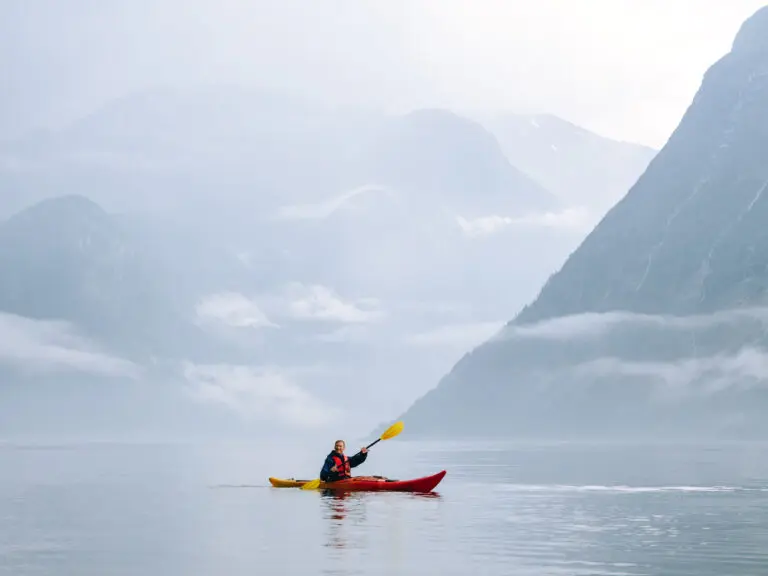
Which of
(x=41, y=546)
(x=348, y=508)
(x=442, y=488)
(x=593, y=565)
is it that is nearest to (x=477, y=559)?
(x=593, y=565)

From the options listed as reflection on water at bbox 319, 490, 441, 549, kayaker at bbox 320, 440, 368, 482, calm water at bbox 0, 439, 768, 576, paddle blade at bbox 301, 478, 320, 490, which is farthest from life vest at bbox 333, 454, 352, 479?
paddle blade at bbox 301, 478, 320, 490

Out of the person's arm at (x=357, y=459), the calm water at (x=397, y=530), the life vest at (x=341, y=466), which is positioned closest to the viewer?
the calm water at (x=397, y=530)

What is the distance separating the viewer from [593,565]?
39.0 meters

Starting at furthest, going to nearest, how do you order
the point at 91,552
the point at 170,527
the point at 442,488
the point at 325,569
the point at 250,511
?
the point at 442,488 → the point at 250,511 → the point at 170,527 → the point at 91,552 → the point at 325,569

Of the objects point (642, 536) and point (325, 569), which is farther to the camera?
point (642, 536)

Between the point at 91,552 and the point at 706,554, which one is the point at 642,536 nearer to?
the point at 706,554

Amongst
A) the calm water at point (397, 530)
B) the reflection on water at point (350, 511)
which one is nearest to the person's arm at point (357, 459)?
the reflection on water at point (350, 511)

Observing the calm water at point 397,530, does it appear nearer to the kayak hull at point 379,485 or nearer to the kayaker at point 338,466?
the kayak hull at point 379,485

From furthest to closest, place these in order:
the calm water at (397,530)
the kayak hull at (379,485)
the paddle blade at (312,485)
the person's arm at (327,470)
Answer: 1. the paddle blade at (312,485)
2. the person's arm at (327,470)
3. the kayak hull at (379,485)
4. the calm water at (397,530)

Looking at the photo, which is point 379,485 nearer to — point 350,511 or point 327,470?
point 327,470

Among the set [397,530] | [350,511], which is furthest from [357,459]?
[397,530]

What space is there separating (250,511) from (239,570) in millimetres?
23993

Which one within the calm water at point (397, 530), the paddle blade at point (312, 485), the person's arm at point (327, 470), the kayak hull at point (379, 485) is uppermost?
the person's arm at point (327, 470)

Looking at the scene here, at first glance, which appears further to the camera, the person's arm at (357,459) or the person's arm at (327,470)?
the person's arm at (327,470)
